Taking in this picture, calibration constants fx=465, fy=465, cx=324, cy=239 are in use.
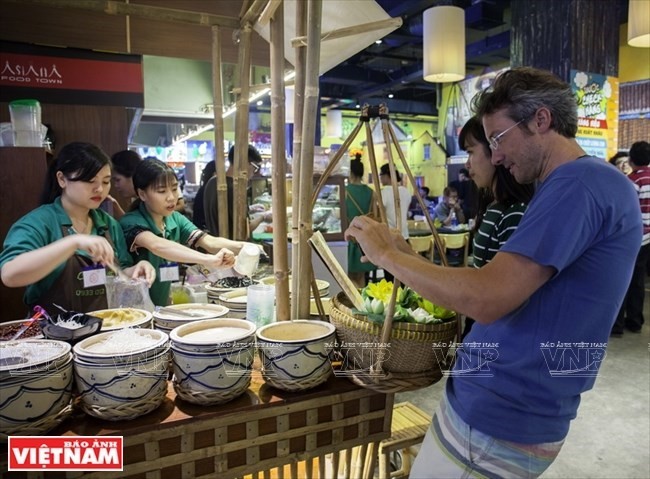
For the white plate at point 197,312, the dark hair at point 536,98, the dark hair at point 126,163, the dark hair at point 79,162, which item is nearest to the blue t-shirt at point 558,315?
the dark hair at point 536,98

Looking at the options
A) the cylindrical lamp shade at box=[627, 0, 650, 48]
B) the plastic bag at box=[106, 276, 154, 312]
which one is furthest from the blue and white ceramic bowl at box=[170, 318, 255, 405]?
the cylindrical lamp shade at box=[627, 0, 650, 48]

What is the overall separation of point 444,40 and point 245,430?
15.6ft

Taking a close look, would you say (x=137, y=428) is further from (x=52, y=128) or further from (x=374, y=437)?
(x=52, y=128)

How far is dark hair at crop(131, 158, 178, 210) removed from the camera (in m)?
2.03

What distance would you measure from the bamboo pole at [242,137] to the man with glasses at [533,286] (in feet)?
4.27

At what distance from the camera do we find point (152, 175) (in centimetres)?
203

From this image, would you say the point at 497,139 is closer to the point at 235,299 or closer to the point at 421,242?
the point at 235,299

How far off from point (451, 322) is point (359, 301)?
279 mm

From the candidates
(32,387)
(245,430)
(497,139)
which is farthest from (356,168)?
(32,387)

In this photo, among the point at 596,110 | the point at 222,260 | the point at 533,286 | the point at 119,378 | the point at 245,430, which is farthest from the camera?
the point at 596,110

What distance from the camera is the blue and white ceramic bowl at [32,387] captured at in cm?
97

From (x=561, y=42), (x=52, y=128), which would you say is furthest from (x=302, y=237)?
(x=561, y=42)

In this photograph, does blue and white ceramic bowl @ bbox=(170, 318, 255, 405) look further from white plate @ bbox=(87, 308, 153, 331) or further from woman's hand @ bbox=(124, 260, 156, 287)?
woman's hand @ bbox=(124, 260, 156, 287)

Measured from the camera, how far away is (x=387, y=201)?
566cm
